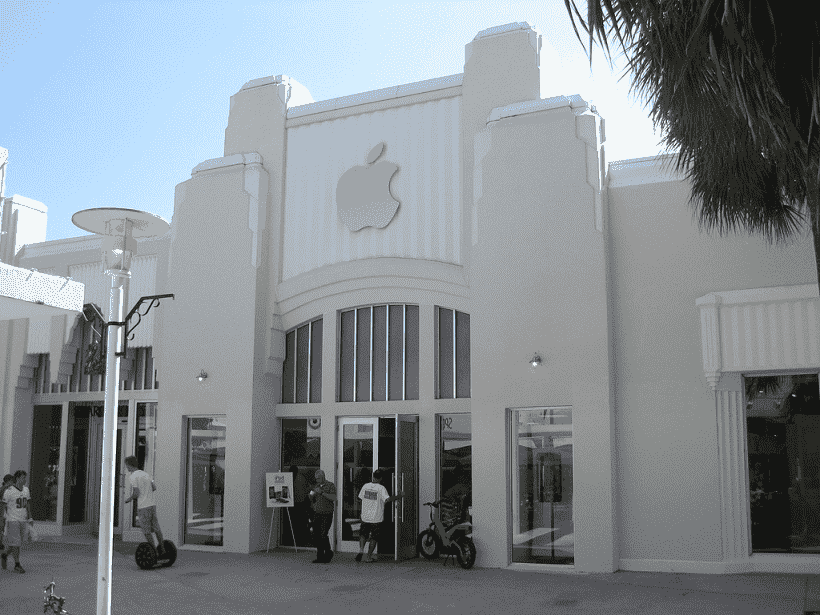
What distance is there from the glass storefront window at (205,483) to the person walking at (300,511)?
135 cm

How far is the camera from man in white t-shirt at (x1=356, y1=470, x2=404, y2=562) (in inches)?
545

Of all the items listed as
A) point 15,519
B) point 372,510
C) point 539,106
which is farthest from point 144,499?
point 539,106

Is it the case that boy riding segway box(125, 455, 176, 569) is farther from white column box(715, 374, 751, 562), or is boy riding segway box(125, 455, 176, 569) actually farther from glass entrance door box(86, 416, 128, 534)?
white column box(715, 374, 751, 562)

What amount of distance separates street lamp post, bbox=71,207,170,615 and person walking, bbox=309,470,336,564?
20.3 feet

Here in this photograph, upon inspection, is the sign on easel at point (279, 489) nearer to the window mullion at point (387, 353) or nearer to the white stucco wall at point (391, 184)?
the window mullion at point (387, 353)

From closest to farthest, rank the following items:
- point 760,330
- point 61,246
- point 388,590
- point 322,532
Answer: point 388,590 → point 760,330 → point 322,532 → point 61,246

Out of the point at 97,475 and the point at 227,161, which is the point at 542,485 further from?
the point at 97,475

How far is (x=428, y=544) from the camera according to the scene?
46.6ft

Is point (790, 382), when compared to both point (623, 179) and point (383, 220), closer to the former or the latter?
point (623, 179)

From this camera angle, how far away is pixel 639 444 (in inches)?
509

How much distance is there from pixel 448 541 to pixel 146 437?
7.62 meters

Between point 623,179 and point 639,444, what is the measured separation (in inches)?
164

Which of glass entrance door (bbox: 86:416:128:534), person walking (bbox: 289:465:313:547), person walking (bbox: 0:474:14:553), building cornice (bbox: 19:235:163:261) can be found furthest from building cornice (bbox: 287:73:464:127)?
person walking (bbox: 0:474:14:553)

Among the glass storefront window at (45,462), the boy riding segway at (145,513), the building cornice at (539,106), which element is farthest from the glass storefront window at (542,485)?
the glass storefront window at (45,462)
